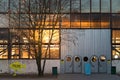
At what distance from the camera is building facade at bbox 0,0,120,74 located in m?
35.1

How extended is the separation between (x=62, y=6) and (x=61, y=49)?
4.23 m

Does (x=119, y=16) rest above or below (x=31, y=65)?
above

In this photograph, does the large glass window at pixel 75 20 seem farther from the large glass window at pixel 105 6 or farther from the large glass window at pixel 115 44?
the large glass window at pixel 115 44

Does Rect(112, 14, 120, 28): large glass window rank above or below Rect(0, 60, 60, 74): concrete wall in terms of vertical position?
above

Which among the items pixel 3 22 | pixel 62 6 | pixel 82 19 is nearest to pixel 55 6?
pixel 62 6

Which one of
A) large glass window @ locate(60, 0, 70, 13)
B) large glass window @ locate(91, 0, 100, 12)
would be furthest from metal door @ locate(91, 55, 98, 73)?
large glass window @ locate(60, 0, 70, 13)

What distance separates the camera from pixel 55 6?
1362 inches

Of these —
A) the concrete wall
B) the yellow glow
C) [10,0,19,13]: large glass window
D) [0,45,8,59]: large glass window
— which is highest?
[10,0,19,13]: large glass window

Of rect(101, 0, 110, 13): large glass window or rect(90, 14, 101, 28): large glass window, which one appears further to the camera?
rect(101, 0, 110, 13): large glass window

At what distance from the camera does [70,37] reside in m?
35.4

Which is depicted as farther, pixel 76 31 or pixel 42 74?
pixel 76 31

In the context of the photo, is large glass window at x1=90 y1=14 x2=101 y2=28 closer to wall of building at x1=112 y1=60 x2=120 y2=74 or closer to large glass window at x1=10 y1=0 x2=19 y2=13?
wall of building at x1=112 y1=60 x2=120 y2=74

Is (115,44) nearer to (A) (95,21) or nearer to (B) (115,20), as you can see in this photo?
(B) (115,20)

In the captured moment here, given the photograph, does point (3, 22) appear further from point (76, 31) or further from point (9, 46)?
point (76, 31)
